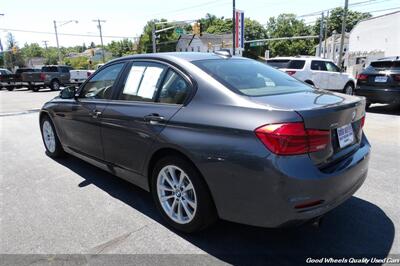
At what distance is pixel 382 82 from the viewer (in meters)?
10.0

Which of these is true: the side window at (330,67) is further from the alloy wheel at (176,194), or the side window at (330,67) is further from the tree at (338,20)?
the tree at (338,20)

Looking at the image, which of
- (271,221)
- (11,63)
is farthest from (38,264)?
(11,63)

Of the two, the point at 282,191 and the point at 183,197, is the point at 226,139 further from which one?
the point at 183,197

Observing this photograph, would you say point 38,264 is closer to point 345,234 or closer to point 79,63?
point 345,234

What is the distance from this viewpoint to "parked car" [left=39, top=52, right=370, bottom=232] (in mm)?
2518

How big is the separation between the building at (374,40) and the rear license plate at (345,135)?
30.6 metres

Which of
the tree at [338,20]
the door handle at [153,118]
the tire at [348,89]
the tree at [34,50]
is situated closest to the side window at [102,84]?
the door handle at [153,118]

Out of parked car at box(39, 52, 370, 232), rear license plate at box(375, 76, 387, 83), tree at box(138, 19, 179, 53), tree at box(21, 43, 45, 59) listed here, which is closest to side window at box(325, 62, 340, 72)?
rear license plate at box(375, 76, 387, 83)

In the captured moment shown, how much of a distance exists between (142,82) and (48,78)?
24.6 meters

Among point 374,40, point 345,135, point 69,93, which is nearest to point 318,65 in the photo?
point 69,93

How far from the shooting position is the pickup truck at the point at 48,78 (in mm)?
25188

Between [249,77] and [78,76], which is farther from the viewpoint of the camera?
[78,76]

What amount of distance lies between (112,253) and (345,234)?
6.80 ft

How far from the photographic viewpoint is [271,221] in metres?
2.61
